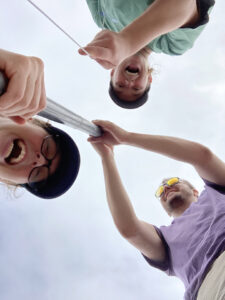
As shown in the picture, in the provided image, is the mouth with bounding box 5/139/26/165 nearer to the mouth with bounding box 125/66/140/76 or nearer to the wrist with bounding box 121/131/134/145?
the wrist with bounding box 121/131/134/145

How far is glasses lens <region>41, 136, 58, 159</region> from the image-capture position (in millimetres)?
1293

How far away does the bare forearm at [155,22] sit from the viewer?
3.67ft

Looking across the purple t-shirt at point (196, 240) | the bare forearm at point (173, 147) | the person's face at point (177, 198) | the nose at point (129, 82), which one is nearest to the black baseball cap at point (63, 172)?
the bare forearm at point (173, 147)

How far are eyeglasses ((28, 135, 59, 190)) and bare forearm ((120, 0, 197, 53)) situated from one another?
509mm

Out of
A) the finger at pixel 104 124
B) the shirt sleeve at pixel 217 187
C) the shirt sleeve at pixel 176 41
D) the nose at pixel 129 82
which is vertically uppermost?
the shirt sleeve at pixel 176 41

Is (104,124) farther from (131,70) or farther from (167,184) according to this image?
(167,184)

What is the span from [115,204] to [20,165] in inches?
28.0

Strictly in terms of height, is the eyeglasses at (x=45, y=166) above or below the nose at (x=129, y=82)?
below

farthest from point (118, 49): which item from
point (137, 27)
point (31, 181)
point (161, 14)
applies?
point (31, 181)

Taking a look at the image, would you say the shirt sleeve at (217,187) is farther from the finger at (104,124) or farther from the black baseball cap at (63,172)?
the black baseball cap at (63,172)

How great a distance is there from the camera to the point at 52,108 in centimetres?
99

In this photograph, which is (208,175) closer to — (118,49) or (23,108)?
(118,49)

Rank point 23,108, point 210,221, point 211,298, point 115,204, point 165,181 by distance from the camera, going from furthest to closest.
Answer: point 165,181, point 115,204, point 210,221, point 211,298, point 23,108

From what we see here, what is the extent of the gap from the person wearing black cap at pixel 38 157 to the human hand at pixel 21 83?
2.07 feet
